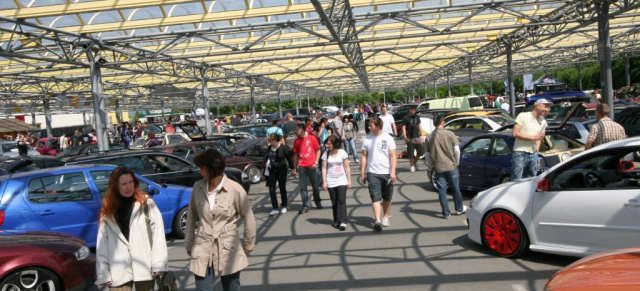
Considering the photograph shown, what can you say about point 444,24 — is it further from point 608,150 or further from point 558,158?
point 608,150

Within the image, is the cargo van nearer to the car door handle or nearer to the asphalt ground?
the asphalt ground

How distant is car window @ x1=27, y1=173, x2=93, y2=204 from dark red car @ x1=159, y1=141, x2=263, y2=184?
5.65 meters

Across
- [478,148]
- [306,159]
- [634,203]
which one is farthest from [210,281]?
[478,148]

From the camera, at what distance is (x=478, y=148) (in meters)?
10.4

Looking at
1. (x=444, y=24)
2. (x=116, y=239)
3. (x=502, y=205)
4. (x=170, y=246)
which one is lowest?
(x=170, y=246)

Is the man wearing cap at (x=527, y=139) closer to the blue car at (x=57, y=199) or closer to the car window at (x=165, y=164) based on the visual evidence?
the blue car at (x=57, y=199)

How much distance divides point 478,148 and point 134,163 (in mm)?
6929

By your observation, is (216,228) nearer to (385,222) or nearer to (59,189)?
(59,189)

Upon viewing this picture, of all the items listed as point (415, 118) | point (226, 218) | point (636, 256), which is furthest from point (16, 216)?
→ point (415, 118)

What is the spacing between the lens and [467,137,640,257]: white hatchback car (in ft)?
17.2

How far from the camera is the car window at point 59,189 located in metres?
7.21

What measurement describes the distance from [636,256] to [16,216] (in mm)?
7127

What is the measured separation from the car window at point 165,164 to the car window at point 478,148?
5820mm

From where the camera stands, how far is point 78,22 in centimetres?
1391
